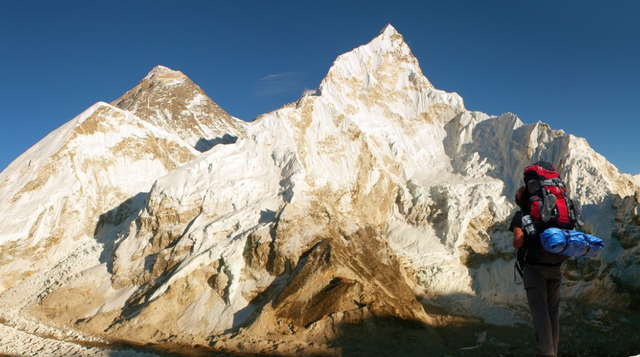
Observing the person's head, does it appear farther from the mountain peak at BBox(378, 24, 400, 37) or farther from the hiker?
the mountain peak at BBox(378, 24, 400, 37)

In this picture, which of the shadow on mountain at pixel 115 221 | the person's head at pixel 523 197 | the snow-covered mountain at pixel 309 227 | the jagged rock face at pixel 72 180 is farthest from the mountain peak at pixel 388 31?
the person's head at pixel 523 197

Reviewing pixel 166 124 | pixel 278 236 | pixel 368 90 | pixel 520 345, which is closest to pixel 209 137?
pixel 166 124

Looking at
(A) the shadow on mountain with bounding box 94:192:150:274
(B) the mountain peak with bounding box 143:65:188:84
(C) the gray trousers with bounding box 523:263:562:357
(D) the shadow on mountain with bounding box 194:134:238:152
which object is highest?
(B) the mountain peak with bounding box 143:65:188:84

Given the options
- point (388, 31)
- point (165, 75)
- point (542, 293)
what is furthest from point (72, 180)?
point (165, 75)

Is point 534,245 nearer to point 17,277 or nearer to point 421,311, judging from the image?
point 421,311

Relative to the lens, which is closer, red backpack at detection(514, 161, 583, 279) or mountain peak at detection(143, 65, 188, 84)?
red backpack at detection(514, 161, 583, 279)

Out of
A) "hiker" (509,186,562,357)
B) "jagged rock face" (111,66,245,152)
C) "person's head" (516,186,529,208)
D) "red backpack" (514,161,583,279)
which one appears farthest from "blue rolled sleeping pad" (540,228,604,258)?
"jagged rock face" (111,66,245,152)

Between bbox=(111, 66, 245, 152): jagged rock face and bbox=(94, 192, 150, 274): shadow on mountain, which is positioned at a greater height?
bbox=(111, 66, 245, 152): jagged rock face

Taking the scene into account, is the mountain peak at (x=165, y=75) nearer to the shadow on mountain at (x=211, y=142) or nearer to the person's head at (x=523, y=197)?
the shadow on mountain at (x=211, y=142)
